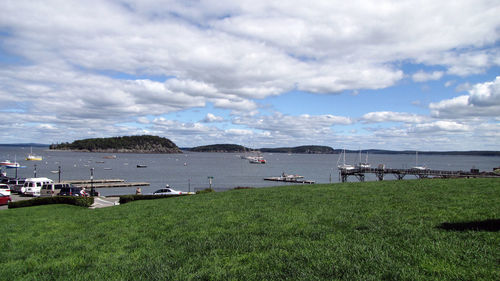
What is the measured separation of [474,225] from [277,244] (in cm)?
528

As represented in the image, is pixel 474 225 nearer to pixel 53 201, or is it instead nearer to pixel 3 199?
pixel 53 201

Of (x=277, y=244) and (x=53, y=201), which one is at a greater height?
(x=277, y=244)

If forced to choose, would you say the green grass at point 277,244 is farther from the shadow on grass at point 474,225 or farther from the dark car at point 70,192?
the dark car at point 70,192

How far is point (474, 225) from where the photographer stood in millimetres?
9586

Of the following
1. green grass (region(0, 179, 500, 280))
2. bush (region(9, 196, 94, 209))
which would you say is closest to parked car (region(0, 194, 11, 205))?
bush (region(9, 196, 94, 209))

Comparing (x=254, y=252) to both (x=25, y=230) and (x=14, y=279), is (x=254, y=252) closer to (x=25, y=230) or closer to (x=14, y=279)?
(x=14, y=279)

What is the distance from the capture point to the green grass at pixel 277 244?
699 centimetres

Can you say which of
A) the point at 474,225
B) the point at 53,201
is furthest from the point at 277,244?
the point at 53,201

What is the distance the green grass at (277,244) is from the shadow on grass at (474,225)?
30 cm

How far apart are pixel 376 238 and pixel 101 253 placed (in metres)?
7.05

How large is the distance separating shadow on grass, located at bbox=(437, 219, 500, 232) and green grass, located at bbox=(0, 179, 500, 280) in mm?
304

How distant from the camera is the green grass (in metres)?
6.99

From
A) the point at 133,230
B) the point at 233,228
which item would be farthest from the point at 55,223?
the point at 233,228

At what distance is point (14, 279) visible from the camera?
7.97 metres
